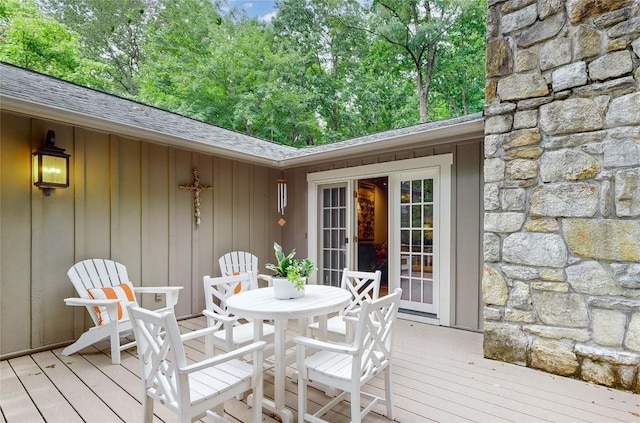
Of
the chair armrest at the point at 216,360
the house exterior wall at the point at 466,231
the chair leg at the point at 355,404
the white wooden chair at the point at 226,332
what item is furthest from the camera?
the house exterior wall at the point at 466,231

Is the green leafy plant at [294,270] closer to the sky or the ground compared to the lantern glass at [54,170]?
closer to the ground

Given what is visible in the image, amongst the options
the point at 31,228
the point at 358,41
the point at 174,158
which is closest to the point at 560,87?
the point at 174,158

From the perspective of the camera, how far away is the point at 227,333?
→ 231 centimetres

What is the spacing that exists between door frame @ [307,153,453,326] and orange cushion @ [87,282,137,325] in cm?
270

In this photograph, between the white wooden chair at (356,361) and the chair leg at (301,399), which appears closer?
the white wooden chair at (356,361)

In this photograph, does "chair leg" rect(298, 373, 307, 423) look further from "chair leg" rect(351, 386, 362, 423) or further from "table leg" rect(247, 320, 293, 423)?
"chair leg" rect(351, 386, 362, 423)

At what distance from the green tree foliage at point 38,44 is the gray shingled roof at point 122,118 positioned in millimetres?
7115

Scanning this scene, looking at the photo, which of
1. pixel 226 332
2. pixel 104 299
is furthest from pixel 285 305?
pixel 104 299

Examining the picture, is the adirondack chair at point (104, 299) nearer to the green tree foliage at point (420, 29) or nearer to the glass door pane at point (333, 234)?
the glass door pane at point (333, 234)

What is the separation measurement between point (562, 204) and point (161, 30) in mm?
12909

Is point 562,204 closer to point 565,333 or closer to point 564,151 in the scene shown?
point 564,151

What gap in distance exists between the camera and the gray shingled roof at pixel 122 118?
2.98 metres

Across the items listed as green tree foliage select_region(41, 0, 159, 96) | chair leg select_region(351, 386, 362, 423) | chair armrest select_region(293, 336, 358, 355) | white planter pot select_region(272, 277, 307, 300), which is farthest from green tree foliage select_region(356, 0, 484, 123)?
chair leg select_region(351, 386, 362, 423)

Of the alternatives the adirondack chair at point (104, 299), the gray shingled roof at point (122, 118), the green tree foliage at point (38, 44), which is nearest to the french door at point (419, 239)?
the gray shingled roof at point (122, 118)
